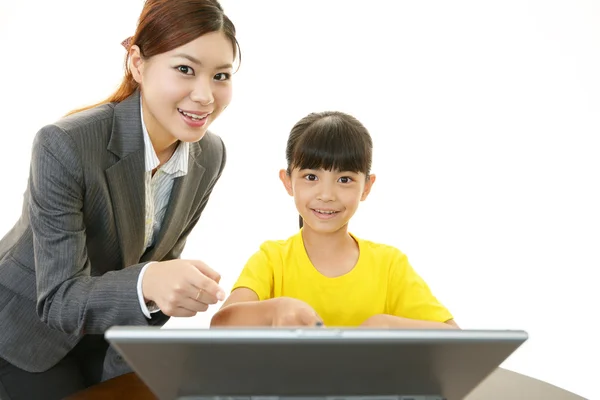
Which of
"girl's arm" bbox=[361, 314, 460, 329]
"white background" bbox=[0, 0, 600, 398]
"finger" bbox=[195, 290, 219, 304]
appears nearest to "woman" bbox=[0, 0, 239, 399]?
"finger" bbox=[195, 290, 219, 304]

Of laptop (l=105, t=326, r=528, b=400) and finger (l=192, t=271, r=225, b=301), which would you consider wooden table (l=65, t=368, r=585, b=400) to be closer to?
finger (l=192, t=271, r=225, b=301)

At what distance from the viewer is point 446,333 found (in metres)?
1.05

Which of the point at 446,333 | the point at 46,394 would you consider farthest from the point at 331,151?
the point at 46,394

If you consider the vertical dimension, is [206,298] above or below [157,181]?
below

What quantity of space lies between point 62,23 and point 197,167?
174 centimetres

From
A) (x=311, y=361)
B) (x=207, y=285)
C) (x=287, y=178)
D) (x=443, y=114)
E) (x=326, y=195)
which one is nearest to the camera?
(x=311, y=361)

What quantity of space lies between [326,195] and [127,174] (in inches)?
23.3

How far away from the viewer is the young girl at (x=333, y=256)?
6.26 feet

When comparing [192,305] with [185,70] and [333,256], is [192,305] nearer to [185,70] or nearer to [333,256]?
[333,256]

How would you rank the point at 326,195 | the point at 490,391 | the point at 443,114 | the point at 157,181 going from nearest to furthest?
the point at 490,391 → the point at 326,195 → the point at 157,181 → the point at 443,114

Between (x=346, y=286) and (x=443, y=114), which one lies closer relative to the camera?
(x=346, y=286)

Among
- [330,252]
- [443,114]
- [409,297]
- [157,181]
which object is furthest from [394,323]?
[443,114]

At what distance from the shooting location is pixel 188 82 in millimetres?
1947

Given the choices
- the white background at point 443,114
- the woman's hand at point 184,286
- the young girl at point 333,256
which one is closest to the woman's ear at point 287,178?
the young girl at point 333,256
